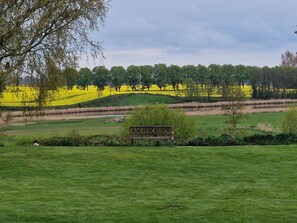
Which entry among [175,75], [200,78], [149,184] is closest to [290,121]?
[149,184]

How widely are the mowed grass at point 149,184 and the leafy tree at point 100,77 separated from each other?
81.7m

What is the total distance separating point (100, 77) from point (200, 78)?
29.8 meters

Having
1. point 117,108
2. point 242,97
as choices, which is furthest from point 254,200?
point 117,108

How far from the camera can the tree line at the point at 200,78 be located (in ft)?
332

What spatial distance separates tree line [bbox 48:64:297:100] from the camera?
101m

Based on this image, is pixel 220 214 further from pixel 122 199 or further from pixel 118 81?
pixel 118 81

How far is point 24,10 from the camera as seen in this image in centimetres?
1873

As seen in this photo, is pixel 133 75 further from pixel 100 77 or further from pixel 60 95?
pixel 60 95

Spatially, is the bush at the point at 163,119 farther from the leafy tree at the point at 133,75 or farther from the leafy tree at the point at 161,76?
the leafy tree at the point at 161,76

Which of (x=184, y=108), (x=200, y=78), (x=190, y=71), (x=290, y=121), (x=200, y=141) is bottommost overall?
(x=290, y=121)

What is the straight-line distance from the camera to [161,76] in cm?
12050

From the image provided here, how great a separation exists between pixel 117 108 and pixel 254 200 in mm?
67581

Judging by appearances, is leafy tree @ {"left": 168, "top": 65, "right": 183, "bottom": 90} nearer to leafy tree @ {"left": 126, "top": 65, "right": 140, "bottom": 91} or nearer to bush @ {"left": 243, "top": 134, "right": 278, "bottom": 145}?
leafy tree @ {"left": 126, "top": 65, "right": 140, "bottom": 91}

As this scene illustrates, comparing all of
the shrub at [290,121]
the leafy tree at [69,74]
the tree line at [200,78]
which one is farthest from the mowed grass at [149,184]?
the tree line at [200,78]
